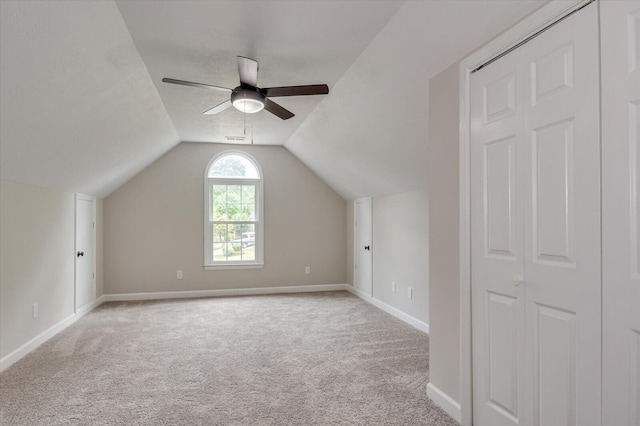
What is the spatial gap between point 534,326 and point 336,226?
5.28 metres

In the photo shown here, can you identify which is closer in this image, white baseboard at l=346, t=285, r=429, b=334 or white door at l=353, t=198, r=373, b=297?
white baseboard at l=346, t=285, r=429, b=334

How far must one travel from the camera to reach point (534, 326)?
Result: 189 centimetres

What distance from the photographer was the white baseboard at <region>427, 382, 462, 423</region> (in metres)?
2.44

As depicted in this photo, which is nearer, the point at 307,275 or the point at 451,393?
the point at 451,393

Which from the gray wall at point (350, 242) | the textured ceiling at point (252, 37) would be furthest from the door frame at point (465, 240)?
the gray wall at point (350, 242)

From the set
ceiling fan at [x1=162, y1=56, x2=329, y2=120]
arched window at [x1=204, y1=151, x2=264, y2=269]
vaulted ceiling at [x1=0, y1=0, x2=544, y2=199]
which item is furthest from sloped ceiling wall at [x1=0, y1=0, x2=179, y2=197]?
arched window at [x1=204, y1=151, x2=264, y2=269]

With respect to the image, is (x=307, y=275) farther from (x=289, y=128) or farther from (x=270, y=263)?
(x=289, y=128)

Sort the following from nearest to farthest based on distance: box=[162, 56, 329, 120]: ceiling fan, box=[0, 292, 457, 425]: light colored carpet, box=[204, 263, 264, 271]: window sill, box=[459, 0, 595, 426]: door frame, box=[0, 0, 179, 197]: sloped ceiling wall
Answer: box=[0, 0, 179, 197]: sloped ceiling wall, box=[459, 0, 595, 426]: door frame, box=[0, 292, 457, 425]: light colored carpet, box=[162, 56, 329, 120]: ceiling fan, box=[204, 263, 264, 271]: window sill

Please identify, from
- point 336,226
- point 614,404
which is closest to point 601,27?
point 614,404

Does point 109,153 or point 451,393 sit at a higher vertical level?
point 109,153

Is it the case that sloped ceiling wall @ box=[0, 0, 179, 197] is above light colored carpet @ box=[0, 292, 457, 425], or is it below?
above

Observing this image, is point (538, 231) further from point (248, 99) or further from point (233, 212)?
point (233, 212)

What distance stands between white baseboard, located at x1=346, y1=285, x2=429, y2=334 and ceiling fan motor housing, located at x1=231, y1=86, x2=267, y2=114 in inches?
113

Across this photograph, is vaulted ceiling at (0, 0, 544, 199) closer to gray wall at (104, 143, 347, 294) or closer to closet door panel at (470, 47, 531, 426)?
closet door panel at (470, 47, 531, 426)
